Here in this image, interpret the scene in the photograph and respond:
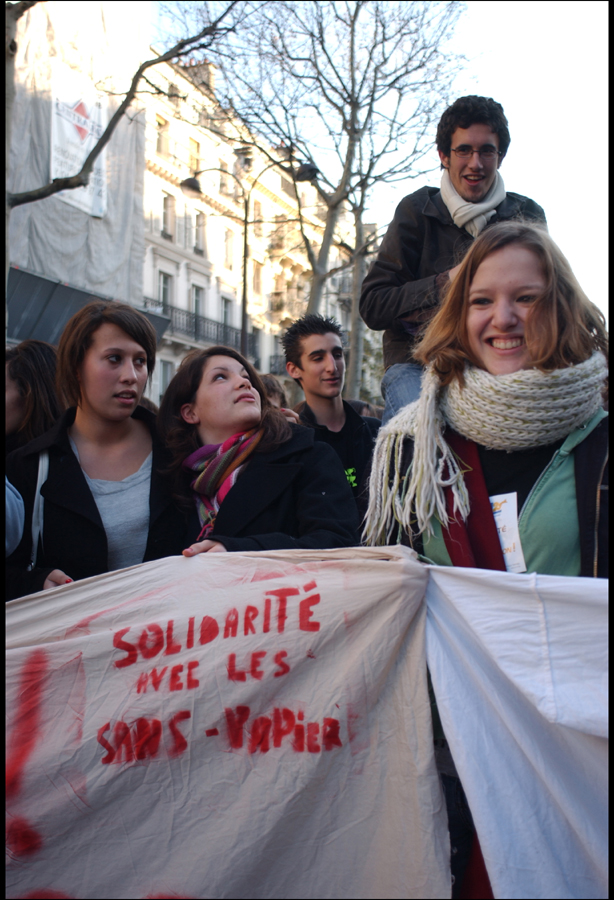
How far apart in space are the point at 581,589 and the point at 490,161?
1.86 metres

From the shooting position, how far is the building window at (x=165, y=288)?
105ft

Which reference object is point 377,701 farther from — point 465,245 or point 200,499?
point 465,245

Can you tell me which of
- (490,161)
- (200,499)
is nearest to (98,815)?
(200,499)

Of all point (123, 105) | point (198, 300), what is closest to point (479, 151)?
point (123, 105)

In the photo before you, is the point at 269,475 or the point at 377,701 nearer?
the point at 377,701

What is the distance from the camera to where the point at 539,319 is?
1.70 m

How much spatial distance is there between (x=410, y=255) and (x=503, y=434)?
143 centimetres

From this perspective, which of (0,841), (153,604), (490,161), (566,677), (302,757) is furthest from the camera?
(490,161)

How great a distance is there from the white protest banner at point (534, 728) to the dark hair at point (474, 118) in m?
1.88

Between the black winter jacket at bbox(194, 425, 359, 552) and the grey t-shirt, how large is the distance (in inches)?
6.9

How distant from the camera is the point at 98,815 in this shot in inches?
67.7

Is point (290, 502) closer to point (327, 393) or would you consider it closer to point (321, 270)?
point (327, 393)

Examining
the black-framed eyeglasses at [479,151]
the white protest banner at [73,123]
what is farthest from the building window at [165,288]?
the black-framed eyeglasses at [479,151]

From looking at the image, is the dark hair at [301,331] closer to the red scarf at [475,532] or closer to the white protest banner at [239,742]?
the white protest banner at [239,742]
